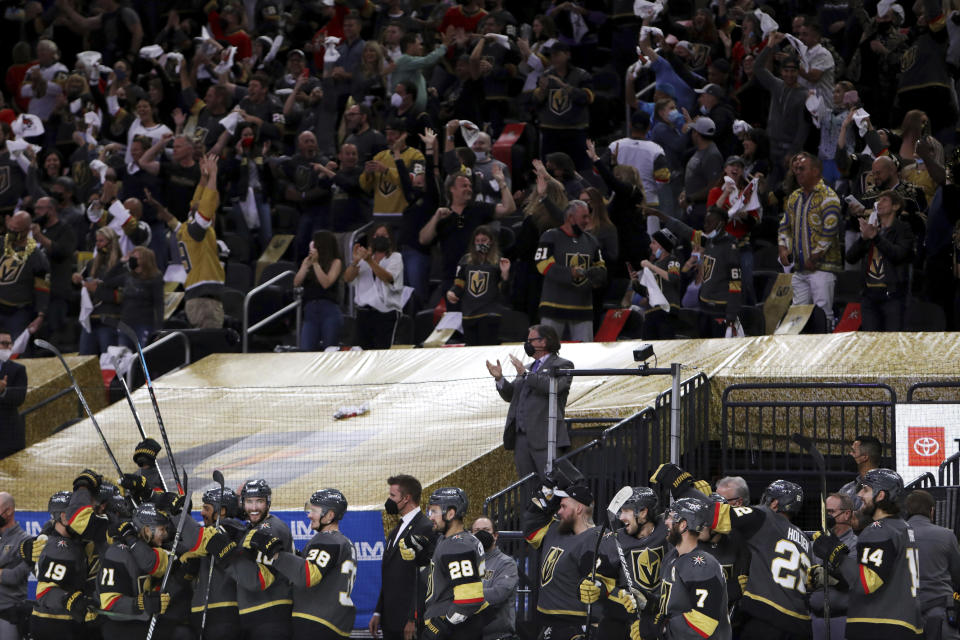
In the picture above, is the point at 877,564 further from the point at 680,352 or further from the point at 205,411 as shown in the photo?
Answer: the point at 205,411

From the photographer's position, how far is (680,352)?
14680mm

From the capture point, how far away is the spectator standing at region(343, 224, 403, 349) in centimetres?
1695

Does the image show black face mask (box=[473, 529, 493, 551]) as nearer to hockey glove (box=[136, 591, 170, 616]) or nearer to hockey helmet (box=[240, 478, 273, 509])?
hockey helmet (box=[240, 478, 273, 509])

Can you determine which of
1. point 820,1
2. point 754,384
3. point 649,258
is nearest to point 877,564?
point 754,384


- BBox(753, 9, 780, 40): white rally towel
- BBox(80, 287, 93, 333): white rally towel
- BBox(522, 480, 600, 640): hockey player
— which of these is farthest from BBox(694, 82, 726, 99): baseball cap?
BBox(522, 480, 600, 640): hockey player

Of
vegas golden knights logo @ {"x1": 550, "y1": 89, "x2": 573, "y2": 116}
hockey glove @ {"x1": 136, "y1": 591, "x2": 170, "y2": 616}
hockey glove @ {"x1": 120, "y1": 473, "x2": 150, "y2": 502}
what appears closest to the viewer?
hockey glove @ {"x1": 136, "y1": 591, "x2": 170, "y2": 616}

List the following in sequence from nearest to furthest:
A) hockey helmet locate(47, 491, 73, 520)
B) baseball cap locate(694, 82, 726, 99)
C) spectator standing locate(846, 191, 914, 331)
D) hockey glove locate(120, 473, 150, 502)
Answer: hockey helmet locate(47, 491, 73, 520) → hockey glove locate(120, 473, 150, 502) → spectator standing locate(846, 191, 914, 331) → baseball cap locate(694, 82, 726, 99)

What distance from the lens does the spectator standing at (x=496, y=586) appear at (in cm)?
1038

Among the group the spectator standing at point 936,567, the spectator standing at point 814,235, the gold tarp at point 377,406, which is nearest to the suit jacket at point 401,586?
the gold tarp at point 377,406

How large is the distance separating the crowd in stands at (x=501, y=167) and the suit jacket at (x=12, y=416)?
1605 millimetres

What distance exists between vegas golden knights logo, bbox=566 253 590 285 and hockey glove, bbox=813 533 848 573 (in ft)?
19.1

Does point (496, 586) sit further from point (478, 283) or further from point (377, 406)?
point (478, 283)

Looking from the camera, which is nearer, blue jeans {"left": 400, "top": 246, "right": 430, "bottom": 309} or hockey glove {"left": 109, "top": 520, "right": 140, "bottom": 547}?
hockey glove {"left": 109, "top": 520, "right": 140, "bottom": 547}

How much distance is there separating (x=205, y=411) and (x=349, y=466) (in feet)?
8.38
